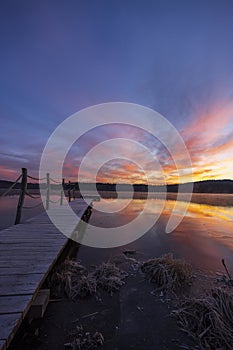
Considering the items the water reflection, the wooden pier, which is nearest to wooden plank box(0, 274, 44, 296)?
the wooden pier

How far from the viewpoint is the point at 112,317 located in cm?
329

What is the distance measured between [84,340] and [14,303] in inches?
42.1

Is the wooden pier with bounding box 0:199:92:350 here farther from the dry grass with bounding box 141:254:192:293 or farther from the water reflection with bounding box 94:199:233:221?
the water reflection with bounding box 94:199:233:221

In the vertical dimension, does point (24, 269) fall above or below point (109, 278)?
above

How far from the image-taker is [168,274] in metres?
4.54

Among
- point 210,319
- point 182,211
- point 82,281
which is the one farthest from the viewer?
point 182,211

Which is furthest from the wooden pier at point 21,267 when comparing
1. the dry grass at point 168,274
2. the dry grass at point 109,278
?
the dry grass at point 168,274

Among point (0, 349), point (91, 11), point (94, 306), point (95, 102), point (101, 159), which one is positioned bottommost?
point (94, 306)

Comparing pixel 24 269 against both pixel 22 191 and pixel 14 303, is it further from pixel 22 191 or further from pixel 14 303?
pixel 22 191

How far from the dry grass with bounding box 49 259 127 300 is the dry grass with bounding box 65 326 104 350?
3.48 feet

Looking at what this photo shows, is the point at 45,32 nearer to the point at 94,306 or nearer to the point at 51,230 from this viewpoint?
the point at 51,230

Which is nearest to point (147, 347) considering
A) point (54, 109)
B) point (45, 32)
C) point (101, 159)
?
point (45, 32)

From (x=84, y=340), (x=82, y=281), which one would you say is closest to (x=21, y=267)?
(x=82, y=281)

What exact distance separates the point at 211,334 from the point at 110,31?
14.5 meters
